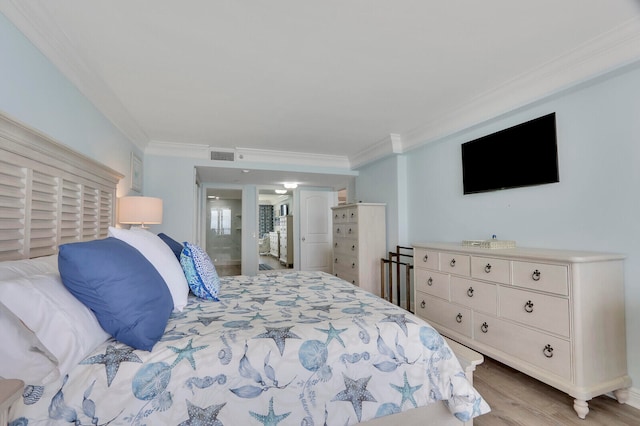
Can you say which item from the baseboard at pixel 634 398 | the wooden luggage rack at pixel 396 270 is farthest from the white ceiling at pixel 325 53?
the baseboard at pixel 634 398

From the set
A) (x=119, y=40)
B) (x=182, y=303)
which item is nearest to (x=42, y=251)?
(x=182, y=303)

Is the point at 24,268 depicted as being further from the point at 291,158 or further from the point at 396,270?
the point at 291,158

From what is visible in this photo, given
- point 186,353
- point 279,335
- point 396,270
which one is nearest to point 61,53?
point 186,353

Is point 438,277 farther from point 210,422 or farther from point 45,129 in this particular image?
point 45,129

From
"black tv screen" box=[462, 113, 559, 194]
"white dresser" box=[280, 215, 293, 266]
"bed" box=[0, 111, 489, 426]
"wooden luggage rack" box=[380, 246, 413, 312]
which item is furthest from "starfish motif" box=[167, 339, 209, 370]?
"white dresser" box=[280, 215, 293, 266]

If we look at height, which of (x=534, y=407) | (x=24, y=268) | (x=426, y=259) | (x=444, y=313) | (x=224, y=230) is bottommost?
(x=534, y=407)

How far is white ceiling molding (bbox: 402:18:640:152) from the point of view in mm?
1791

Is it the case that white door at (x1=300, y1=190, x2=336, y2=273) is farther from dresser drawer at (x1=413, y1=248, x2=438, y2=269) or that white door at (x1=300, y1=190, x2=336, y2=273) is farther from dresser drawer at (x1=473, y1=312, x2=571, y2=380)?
dresser drawer at (x1=473, y1=312, x2=571, y2=380)

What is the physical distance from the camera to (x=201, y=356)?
3.62 ft

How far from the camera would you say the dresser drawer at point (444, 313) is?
2478 mm

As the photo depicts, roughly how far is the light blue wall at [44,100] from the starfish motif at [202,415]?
157cm

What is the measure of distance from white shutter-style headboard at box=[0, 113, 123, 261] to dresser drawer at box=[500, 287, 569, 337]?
2.99 metres

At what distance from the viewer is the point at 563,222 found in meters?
2.23

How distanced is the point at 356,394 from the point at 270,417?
1.17ft
